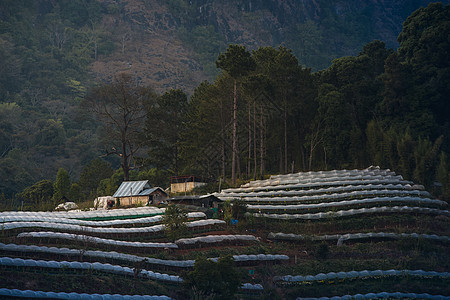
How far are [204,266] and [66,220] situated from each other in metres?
15.9

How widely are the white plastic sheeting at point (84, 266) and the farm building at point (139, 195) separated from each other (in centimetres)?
2644

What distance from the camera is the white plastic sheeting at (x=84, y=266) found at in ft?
75.7

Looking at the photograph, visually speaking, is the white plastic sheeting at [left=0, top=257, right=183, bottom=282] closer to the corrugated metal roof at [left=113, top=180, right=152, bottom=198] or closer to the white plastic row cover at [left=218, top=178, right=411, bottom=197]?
the white plastic row cover at [left=218, top=178, right=411, bottom=197]

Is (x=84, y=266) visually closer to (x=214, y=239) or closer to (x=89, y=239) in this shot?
(x=89, y=239)

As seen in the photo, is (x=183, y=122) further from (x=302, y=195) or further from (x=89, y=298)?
(x=89, y=298)

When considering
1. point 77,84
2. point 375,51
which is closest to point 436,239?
point 375,51

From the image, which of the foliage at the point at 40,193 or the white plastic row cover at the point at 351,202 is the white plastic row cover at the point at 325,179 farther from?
the foliage at the point at 40,193

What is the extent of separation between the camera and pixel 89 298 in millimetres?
21047

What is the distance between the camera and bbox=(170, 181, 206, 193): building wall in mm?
60000

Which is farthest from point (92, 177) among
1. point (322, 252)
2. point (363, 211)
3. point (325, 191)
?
point (322, 252)

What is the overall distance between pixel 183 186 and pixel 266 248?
95.7 ft

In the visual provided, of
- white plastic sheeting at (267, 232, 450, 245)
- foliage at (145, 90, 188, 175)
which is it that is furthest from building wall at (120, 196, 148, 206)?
white plastic sheeting at (267, 232, 450, 245)

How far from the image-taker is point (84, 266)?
79.8 feet

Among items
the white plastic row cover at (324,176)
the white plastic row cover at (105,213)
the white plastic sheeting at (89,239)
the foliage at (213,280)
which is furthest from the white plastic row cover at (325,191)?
the foliage at (213,280)
